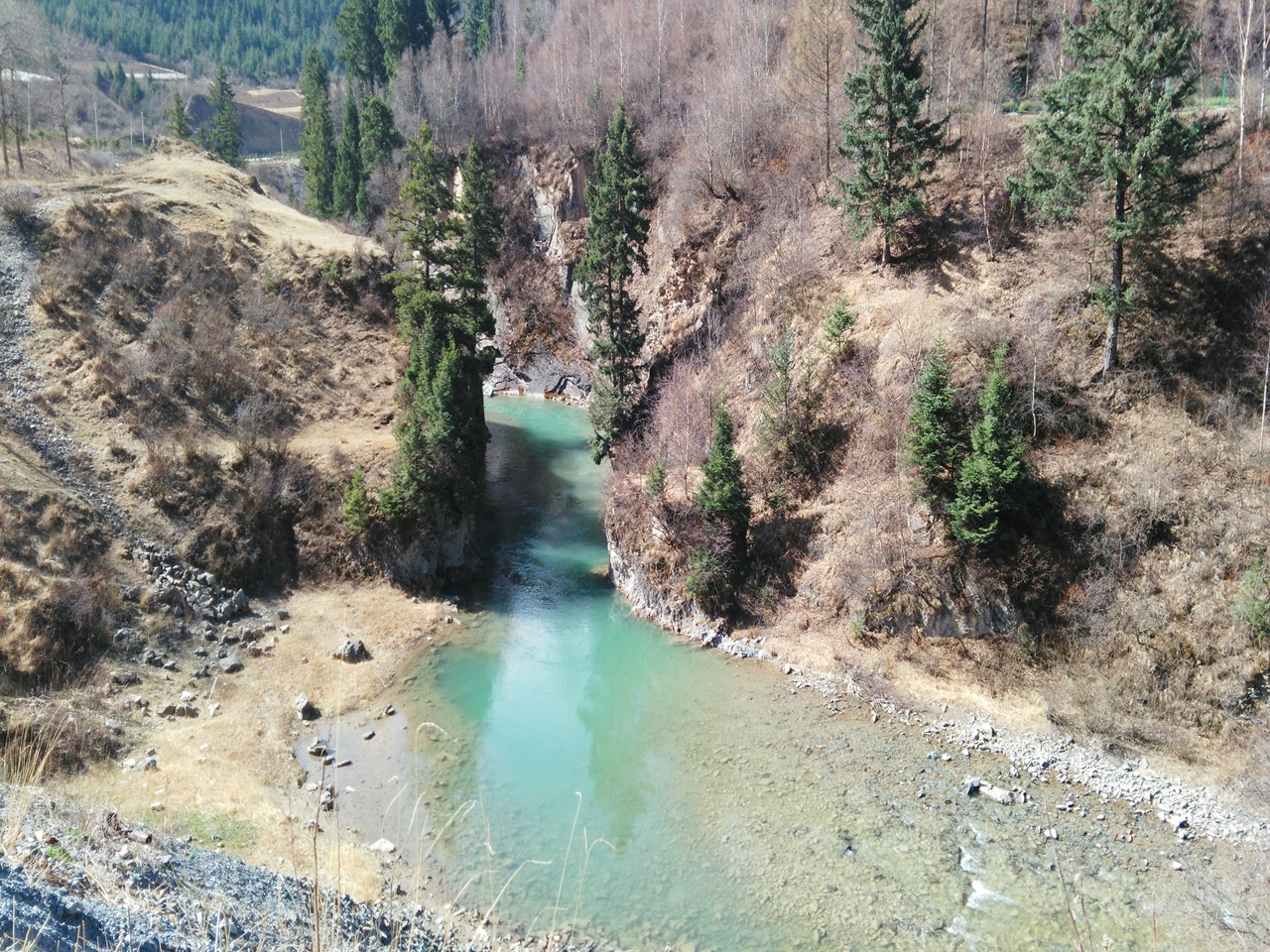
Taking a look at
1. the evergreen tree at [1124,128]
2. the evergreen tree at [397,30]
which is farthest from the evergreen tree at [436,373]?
the evergreen tree at [397,30]

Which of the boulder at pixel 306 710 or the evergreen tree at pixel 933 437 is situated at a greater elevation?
the evergreen tree at pixel 933 437

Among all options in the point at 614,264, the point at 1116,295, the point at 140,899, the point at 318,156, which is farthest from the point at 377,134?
the point at 140,899

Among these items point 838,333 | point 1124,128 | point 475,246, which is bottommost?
point 838,333

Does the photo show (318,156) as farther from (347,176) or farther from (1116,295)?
(1116,295)

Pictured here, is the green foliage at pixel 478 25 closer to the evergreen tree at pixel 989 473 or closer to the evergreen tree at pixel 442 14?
the evergreen tree at pixel 442 14

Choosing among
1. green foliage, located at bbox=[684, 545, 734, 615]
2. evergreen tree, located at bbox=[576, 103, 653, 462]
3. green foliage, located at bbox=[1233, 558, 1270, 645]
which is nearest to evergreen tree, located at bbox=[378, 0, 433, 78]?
evergreen tree, located at bbox=[576, 103, 653, 462]

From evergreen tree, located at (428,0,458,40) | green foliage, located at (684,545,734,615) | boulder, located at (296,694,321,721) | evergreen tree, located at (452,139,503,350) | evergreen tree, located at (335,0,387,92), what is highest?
evergreen tree, located at (428,0,458,40)

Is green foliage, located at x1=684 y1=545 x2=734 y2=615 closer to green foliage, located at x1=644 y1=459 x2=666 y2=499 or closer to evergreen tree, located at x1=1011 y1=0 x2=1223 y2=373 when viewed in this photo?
green foliage, located at x1=644 y1=459 x2=666 y2=499
